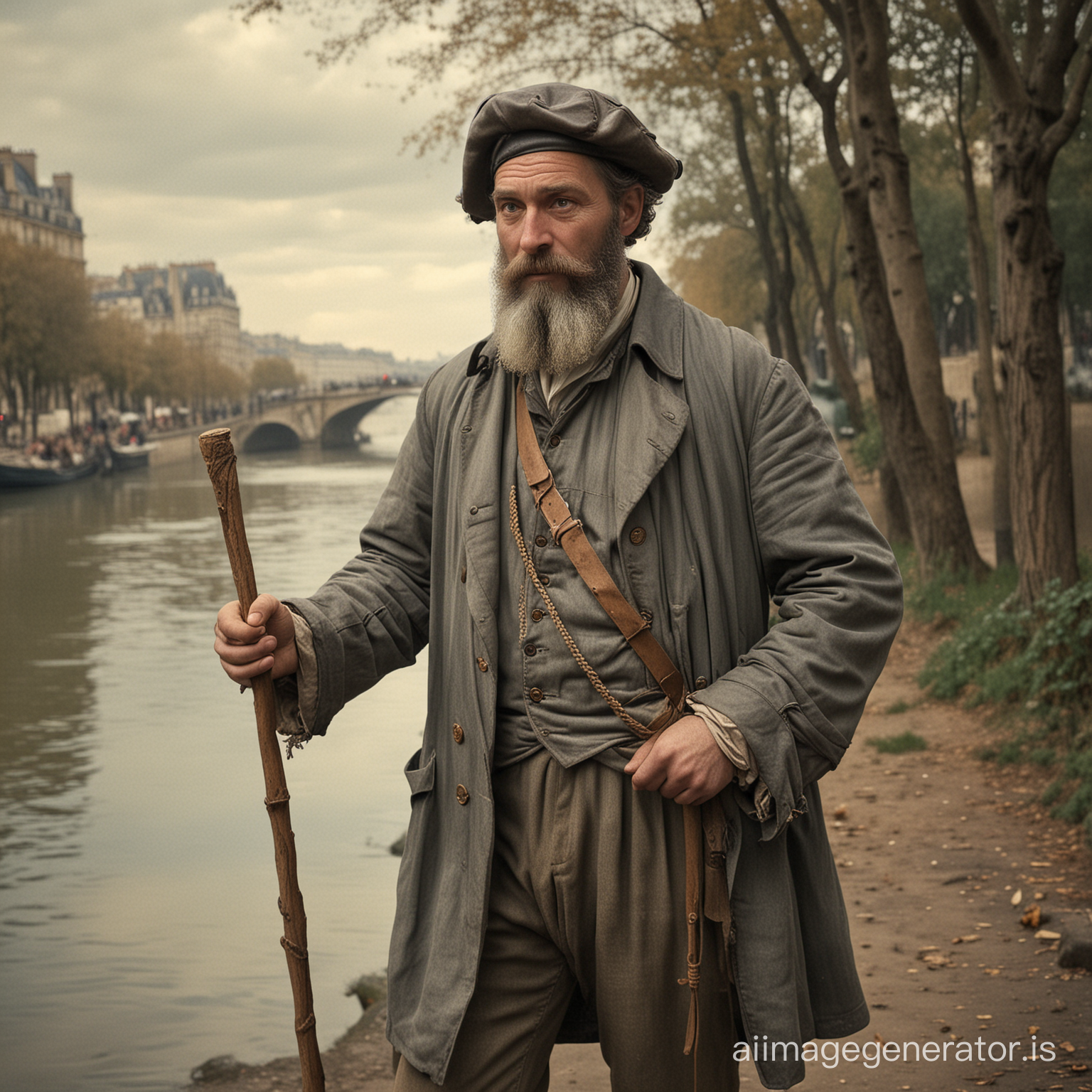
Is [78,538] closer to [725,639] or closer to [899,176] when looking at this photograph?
[899,176]

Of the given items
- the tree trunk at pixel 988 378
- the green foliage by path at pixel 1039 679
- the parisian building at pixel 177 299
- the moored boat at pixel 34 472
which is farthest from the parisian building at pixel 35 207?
the green foliage by path at pixel 1039 679

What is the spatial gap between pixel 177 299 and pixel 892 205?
129340 mm

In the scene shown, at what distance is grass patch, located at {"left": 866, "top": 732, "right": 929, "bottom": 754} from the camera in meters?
7.51

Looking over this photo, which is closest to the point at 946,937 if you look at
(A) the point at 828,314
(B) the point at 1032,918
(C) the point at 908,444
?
(B) the point at 1032,918

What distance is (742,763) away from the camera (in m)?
2.11

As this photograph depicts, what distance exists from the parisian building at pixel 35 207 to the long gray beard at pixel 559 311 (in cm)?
7295

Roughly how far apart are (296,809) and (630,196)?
6601 mm

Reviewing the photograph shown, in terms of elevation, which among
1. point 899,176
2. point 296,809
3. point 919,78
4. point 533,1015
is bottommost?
point 296,809

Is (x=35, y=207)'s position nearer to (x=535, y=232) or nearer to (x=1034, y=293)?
(x=1034, y=293)

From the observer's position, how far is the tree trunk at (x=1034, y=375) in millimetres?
7484

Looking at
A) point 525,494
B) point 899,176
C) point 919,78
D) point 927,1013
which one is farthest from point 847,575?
point 919,78

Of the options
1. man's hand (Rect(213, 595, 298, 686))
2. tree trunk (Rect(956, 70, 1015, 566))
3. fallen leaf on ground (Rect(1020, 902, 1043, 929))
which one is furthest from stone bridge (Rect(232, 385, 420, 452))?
man's hand (Rect(213, 595, 298, 686))

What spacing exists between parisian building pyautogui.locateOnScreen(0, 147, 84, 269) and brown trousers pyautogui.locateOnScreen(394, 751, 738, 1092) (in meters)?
73.2

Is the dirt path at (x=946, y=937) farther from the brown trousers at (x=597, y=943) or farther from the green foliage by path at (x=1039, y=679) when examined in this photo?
the brown trousers at (x=597, y=943)
